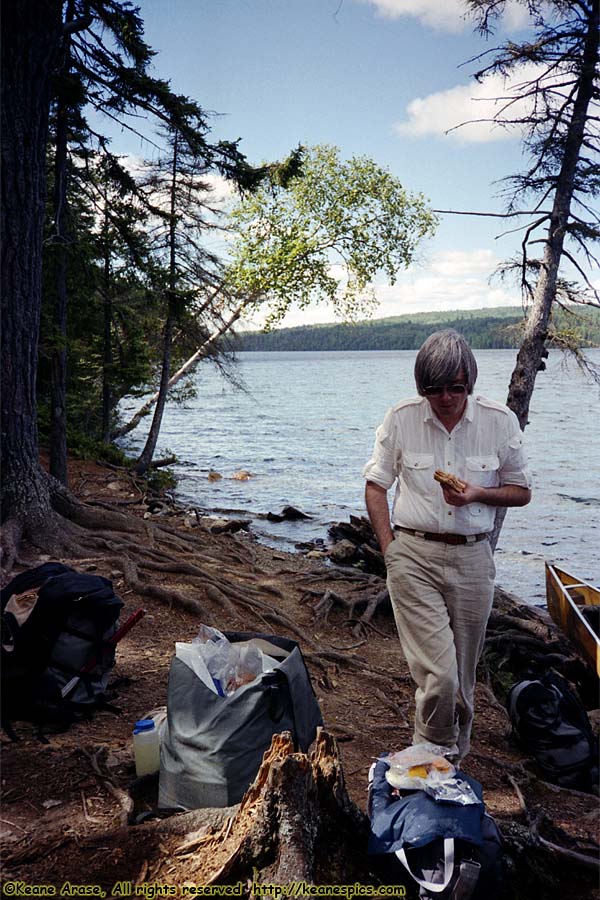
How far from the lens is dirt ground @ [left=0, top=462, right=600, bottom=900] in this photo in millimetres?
2691

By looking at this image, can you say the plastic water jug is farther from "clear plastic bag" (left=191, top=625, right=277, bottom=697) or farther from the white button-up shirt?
the white button-up shirt

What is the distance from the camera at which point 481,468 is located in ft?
12.0

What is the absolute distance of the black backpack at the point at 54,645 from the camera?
4.02 m

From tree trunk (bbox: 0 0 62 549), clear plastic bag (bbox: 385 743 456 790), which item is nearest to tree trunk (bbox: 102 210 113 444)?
tree trunk (bbox: 0 0 62 549)

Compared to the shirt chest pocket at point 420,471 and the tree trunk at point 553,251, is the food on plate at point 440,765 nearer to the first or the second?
the shirt chest pocket at point 420,471

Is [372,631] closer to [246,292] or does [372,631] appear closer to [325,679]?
[325,679]

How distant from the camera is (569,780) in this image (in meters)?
5.12

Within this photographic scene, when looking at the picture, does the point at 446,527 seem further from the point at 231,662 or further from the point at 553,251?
the point at 553,251

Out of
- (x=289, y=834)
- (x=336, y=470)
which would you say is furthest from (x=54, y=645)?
(x=336, y=470)

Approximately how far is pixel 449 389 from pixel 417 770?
5.92 ft

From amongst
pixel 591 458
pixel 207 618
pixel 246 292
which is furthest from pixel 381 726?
pixel 591 458

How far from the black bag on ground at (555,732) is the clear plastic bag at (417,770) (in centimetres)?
255

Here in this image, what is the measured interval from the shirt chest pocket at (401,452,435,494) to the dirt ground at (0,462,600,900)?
5.49 feet

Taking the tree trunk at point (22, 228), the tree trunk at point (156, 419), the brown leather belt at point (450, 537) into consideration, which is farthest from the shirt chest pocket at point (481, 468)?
the tree trunk at point (156, 419)
